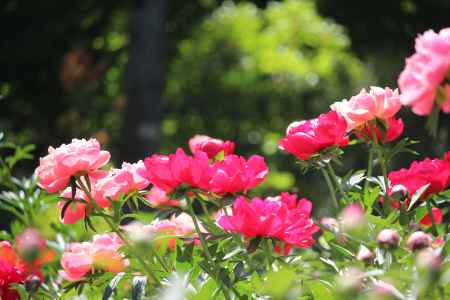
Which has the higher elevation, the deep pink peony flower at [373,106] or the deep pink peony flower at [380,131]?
the deep pink peony flower at [373,106]

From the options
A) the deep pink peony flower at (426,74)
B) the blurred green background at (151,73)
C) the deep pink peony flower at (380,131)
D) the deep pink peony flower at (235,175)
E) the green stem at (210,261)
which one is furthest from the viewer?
the blurred green background at (151,73)

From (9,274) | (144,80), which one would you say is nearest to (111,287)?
(9,274)

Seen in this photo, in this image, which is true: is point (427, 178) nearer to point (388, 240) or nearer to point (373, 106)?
point (373, 106)

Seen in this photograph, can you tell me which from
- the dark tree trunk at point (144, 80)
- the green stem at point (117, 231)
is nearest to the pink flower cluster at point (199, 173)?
the green stem at point (117, 231)

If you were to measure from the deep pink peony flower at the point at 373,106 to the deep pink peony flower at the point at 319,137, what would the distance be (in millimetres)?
25

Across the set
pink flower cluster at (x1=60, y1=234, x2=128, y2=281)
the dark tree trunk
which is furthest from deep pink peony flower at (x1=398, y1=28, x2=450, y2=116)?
the dark tree trunk

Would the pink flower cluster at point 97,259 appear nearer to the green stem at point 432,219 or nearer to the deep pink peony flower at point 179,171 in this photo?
the deep pink peony flower at point 179,171

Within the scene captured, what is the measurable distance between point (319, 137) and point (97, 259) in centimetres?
48

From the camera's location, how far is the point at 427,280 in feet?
3.04

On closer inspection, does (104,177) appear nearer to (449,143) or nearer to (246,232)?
(246,232)

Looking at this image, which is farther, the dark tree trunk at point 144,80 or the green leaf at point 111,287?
the dark tree trunk at point 144,80

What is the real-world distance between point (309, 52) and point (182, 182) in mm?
13341

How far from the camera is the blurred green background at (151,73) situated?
6906 millimetres

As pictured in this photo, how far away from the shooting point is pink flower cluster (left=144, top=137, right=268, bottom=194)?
4.66 feet
